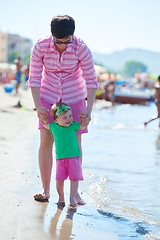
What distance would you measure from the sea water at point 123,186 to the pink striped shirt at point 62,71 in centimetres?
106

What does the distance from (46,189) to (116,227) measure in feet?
2.77

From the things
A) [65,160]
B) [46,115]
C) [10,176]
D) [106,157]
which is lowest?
[106,157]

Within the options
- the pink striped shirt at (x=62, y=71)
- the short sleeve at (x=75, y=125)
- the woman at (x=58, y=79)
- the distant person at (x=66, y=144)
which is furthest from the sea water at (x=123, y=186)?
the pink striped shirt at (x=62, y=71)

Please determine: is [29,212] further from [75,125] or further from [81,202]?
[75,125]

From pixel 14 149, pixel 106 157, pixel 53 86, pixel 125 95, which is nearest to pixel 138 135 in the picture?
pixel 106 157

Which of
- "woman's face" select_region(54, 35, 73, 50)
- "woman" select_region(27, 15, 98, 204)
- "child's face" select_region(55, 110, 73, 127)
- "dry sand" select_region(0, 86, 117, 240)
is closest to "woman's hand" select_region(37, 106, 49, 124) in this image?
"woman" select_region(27, 15, 98, 204)

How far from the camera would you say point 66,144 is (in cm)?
392

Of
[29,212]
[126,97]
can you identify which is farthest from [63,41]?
[126,97]

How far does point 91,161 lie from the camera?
6844 millimetres

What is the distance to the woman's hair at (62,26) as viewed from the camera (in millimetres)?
3707

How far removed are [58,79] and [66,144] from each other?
56 cm

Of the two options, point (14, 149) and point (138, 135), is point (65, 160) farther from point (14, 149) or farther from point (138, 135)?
point (138, 135)

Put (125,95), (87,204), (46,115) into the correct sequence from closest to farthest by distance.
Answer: (46,115), (87,204), (125,95)

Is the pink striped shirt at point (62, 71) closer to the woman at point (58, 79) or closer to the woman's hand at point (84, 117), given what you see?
the woman at point (58, 79)
